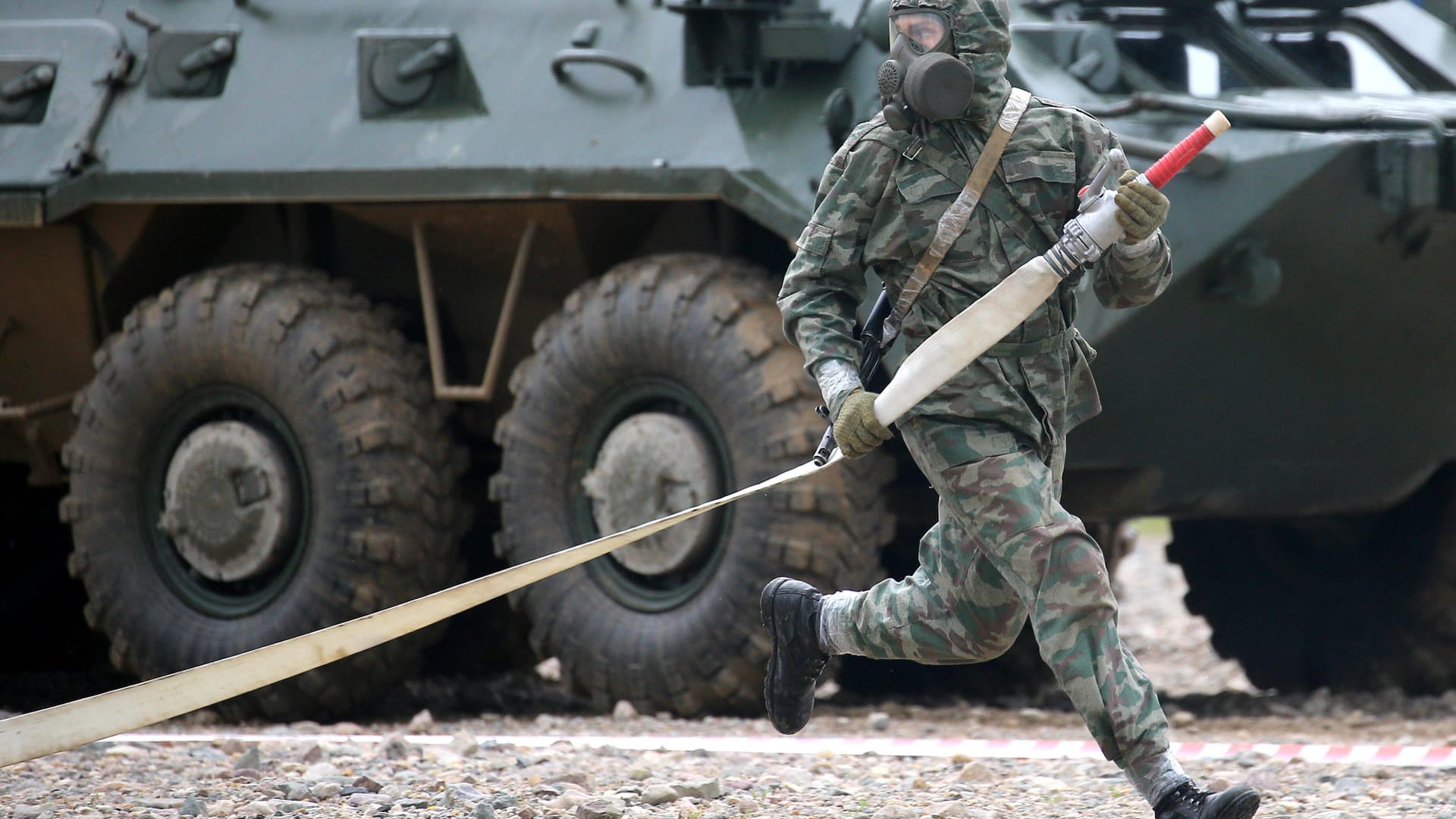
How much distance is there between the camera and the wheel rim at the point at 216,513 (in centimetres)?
708

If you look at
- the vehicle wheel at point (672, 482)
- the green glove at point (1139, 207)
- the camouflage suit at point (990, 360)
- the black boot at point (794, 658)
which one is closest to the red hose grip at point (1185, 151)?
the green glove at point (1139, 207)

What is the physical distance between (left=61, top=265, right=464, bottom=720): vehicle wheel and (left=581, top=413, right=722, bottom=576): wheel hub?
28.2 inches

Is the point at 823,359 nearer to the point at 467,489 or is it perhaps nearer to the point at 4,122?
the point at 467,489

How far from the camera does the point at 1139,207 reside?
152 inches

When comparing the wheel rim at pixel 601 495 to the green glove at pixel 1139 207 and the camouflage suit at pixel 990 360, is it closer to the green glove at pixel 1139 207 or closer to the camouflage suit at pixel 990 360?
the camouflage suit at pixel 990 360

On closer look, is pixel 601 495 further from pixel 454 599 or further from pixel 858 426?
pixel 858 426

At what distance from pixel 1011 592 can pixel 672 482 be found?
93.5 inches

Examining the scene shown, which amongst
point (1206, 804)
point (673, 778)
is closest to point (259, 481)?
point (673, 778)

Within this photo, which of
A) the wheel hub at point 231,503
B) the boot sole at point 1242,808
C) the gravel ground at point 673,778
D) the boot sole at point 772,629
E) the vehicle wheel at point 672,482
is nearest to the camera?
the boot sole at point 1242,808

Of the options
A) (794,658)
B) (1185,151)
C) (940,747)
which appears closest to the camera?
(1185,151)

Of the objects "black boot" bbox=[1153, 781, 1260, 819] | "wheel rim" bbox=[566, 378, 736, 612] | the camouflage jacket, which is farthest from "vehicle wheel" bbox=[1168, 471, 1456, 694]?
"black boot" bbox=[1153, 781, 1260, 819]

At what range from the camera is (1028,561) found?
13.1ft

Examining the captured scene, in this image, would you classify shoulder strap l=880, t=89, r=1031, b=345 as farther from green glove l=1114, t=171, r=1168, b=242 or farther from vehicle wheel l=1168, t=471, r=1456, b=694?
vehicle wheel l=1168, t=471, r=1456, b=694

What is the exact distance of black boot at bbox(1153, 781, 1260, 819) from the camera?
12.2 feet
